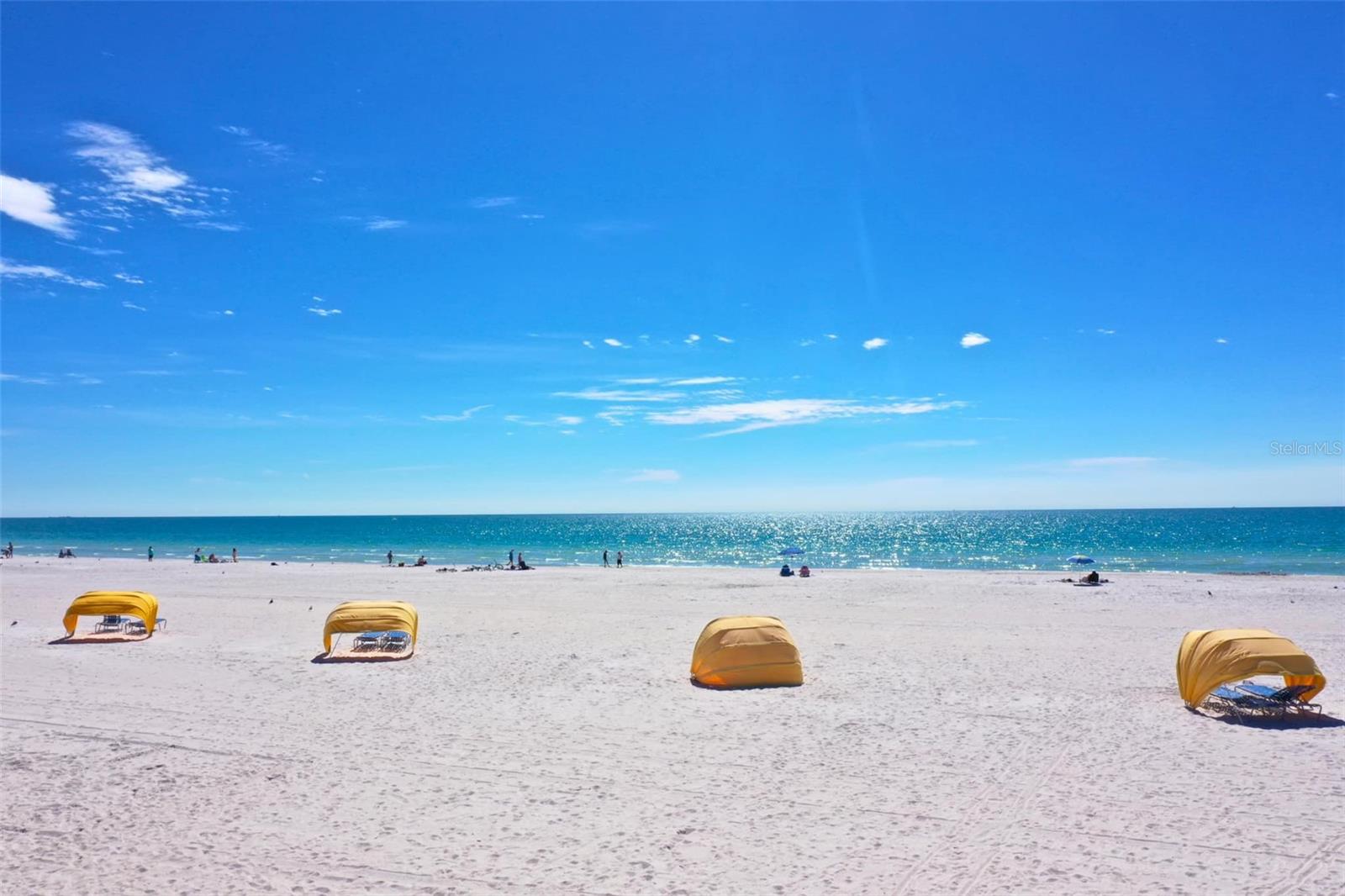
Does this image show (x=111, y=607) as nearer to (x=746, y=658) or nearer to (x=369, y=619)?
(x=369, y=619)

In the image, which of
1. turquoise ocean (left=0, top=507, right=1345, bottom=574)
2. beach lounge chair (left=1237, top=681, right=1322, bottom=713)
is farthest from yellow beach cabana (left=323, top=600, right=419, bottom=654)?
turquoise ocean (left=0, top=507, right=1345, bottom=574)

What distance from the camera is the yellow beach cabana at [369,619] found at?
16609 mm

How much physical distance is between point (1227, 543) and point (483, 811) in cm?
8723

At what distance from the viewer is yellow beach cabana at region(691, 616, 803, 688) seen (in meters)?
14.2

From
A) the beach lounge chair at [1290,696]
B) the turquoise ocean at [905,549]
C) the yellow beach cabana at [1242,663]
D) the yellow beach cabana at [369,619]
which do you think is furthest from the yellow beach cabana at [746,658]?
the turquoise ocean at [905,549]

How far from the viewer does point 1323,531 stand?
96125 mm

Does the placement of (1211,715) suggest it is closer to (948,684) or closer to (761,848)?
(948,684)

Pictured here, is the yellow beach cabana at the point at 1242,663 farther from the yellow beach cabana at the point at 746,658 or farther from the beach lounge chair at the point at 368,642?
the beach lounge chair at the point at 368,642

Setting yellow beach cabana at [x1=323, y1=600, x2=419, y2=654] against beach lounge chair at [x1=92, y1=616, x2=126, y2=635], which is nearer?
yellow beach cabana at [x1=323, y1=600, x2=419, y2=654]

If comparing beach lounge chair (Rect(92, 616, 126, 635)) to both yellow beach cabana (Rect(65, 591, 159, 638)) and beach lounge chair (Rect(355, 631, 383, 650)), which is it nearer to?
yellow beach cabana (Rect(65, 591, 159, 638))

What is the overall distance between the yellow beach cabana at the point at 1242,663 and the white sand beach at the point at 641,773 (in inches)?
22.1

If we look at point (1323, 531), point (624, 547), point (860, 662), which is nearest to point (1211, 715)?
point (860, 662)

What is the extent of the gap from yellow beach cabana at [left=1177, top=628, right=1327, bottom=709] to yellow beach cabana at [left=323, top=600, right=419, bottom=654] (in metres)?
14.6

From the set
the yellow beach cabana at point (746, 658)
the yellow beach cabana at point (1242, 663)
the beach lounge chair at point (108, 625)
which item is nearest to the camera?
the yellow beach cabana at point (1242, 663)
